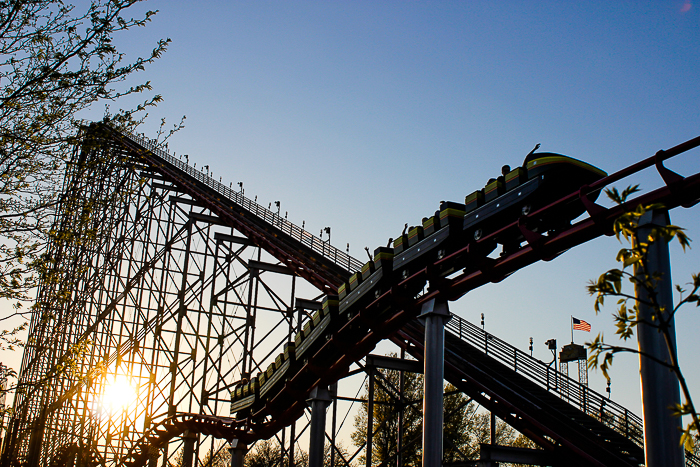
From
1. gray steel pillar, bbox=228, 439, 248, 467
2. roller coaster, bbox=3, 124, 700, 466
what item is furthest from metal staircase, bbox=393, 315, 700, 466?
gray steel pillar, bbox=228, 439, 248, 467

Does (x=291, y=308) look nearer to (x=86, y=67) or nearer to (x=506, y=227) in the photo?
(x=506, y=227)

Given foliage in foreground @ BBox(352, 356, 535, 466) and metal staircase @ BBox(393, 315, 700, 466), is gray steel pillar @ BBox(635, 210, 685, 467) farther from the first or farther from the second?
foliage in foreground @ BBox(352, 356, 535, 466)

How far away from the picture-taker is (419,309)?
1148 cm

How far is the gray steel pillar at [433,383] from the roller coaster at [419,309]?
0.26 meters

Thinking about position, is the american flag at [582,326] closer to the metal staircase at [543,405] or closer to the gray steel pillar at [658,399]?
the metal staircase at [543,405]

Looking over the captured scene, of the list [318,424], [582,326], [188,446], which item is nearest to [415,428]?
[582,326]

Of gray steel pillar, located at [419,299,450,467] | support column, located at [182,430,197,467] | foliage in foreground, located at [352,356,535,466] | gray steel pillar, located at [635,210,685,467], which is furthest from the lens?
foliage in foreground, located at [352,356,535,466]

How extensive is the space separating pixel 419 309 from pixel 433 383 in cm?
146

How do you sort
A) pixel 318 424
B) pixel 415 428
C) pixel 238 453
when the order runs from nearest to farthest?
1. pixel 318 424
2. pixel 238 453
3. pixel 415 428

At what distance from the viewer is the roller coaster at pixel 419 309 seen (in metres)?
8.84

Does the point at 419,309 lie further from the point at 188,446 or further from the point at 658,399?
the point at 188,446

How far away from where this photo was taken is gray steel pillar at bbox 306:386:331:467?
1446 cm

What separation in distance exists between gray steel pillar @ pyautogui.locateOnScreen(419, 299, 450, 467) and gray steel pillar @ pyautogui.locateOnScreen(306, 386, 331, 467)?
4584 mm

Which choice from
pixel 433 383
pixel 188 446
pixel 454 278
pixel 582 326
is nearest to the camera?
pixel 433 383
